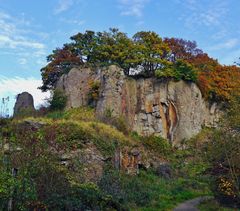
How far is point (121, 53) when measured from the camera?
34438 millimetres

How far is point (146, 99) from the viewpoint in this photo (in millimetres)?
34906

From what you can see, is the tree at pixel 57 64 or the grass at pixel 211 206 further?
the tree at pixel 57 64

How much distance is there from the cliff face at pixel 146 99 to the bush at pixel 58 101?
1.61ft

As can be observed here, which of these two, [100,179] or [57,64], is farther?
[57,64]

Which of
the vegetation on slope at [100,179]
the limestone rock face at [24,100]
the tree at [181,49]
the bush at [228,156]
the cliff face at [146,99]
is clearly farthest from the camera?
the tree at [181,49]

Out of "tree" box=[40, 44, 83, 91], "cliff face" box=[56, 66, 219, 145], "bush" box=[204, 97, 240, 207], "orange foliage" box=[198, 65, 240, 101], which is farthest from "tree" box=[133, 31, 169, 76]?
"bush" box=[204, 97, 240, 207]

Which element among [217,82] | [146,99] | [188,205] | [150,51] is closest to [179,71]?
[150,51]

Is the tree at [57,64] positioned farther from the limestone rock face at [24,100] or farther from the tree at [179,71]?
the tree at [179,71]

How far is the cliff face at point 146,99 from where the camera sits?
32.6m

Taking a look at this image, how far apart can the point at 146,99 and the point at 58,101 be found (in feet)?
26.6

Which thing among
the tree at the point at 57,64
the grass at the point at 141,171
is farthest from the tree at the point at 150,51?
the grass at the point at 141,171

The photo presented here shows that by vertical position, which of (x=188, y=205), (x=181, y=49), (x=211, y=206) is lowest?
(x=188, y=205)

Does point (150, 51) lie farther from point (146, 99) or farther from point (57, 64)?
point (57, 64)

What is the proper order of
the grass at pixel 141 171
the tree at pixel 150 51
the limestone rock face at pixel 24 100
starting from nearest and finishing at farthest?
the grass at pixel 141 171 → the tree at pixel 150 51 → the limestone rock face at pixel 24 100
